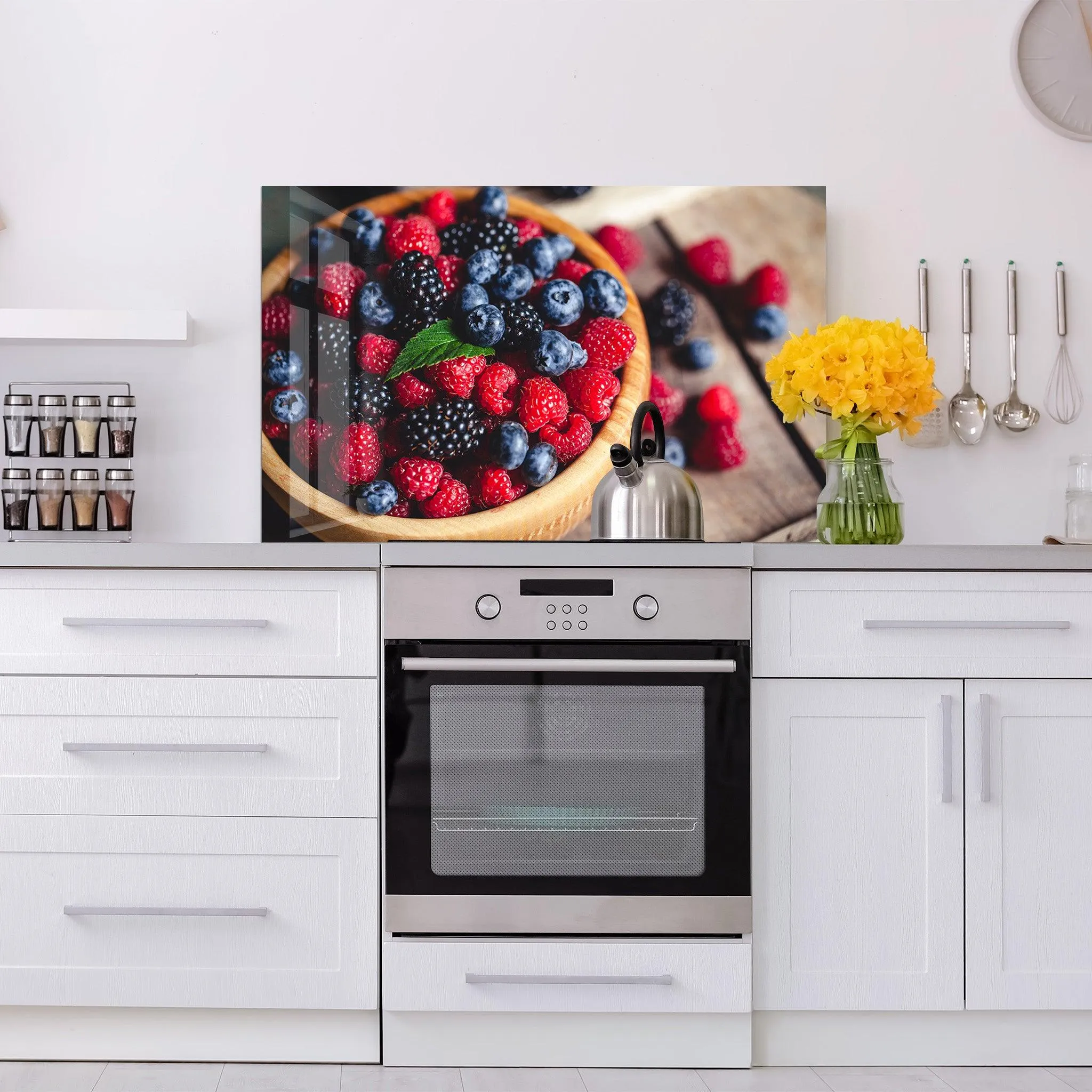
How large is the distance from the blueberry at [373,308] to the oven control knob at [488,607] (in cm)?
84

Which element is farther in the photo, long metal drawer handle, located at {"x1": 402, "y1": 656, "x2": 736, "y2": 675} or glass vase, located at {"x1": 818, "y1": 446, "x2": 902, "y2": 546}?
glass vase, located at {"x1": 818, "y1": 446, "x2": 902, "y2": 546}

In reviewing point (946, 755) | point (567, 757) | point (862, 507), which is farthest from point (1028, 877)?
point (567, 757)

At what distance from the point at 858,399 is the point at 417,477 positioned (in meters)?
0.95

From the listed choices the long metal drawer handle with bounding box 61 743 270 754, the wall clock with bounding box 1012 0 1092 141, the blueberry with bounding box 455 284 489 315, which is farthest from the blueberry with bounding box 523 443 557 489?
the wall clock with bounding box 1012 0 1092 141

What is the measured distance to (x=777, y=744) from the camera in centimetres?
194

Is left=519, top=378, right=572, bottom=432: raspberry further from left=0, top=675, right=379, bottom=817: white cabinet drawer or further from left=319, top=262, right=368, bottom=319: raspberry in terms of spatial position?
left=0, top=675, right=379, bottom=817: white cabinet drawer

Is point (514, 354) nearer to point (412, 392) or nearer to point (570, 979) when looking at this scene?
point (412, 392)

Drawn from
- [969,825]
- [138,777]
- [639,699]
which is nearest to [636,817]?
[639,699]

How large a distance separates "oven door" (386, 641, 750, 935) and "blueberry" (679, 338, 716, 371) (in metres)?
0.82

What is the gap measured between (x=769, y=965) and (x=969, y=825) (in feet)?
1.37

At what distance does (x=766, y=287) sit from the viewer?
2.48 m

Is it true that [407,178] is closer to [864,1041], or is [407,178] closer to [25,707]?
[25,707]

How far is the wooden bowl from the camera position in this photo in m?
2.46

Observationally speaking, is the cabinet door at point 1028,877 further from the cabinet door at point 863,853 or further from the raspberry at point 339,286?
the raspberry at point 339,286
